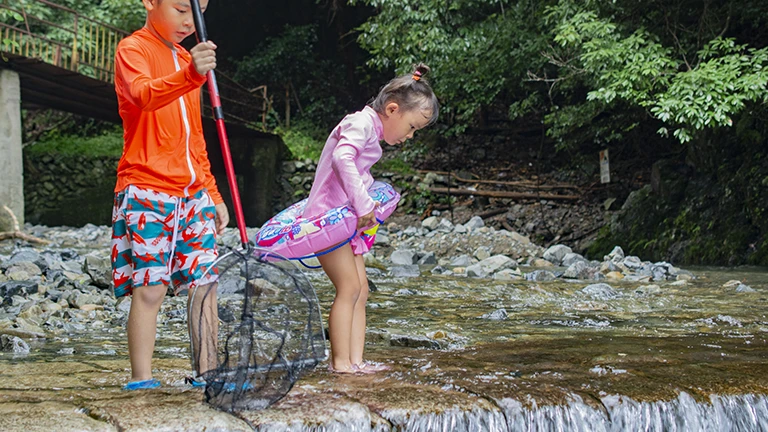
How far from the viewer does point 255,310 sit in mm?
2184

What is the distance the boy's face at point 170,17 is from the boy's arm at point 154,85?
0.59 ft

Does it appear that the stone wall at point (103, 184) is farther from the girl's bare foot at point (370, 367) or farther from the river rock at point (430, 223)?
the girl's bare foot at point (370, 367)

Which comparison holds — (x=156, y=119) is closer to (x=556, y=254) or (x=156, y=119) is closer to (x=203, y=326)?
(x=203, y=326)

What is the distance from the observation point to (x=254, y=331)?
2119mm

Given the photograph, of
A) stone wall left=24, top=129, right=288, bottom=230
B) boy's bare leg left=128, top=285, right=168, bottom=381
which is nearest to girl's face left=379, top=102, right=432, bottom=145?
boy's bare leg left=128, top=285, right=168, bottom=381

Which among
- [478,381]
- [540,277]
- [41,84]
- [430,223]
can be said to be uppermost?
[41,84]

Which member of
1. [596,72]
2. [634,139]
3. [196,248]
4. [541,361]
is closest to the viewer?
[196,248]

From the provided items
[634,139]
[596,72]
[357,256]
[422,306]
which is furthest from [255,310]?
[634,139]

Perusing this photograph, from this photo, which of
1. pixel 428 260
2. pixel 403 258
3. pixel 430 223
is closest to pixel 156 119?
pixel 403 258

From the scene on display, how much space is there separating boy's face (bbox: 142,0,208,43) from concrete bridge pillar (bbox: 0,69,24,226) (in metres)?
10.00

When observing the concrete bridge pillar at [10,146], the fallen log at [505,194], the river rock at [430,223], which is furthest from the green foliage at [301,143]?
the concrete bridge pillar at [10,146]

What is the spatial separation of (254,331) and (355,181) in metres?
0.66

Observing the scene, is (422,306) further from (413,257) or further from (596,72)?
(596,72)

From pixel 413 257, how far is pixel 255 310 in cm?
747
